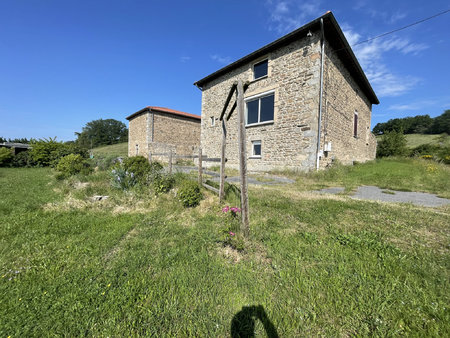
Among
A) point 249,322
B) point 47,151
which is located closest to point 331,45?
point 249,322

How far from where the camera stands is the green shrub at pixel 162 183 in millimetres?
4859

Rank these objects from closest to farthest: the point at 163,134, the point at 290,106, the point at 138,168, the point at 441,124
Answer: the point at 138,168 < the point at 290,106 < the point at 163,134 < the point at 441,124

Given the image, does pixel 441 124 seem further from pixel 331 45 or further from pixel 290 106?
pixel 290 106

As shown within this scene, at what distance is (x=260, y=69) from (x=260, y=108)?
2432 millimetres

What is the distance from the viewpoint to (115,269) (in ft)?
6.47

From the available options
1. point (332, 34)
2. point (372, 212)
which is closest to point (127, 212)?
point (372, 212)

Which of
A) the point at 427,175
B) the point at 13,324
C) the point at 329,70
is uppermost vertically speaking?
the point at 329,70

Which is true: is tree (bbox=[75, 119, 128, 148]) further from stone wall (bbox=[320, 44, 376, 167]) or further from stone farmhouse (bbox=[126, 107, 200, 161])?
stone wall (bbox=[320, 44, 376, 167])

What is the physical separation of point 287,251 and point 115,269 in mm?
2055

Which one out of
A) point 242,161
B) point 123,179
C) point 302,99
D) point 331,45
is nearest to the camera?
point 242,161

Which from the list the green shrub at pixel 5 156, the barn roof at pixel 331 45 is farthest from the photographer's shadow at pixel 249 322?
the green shrub at pixel 5 156

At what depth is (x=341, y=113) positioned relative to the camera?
10469 millimetres

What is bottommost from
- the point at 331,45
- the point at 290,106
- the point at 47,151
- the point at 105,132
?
the point at 47,151

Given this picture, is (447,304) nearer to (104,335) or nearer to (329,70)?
(104,335)
